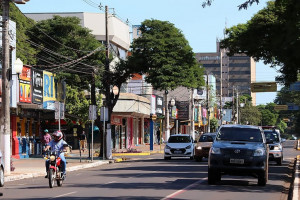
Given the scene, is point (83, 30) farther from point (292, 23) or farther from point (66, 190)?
point (292, 23)

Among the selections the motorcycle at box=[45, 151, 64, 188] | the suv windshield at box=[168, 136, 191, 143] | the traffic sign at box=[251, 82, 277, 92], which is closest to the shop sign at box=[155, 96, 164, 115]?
the traffic sign at box=[251, 82, 277, 92]

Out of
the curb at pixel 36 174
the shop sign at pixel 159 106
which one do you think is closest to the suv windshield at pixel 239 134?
the curb at pixel 36 174

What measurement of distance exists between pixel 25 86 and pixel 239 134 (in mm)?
20191

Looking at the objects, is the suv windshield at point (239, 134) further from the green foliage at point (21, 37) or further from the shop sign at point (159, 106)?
the shop sign at point (159, 106)

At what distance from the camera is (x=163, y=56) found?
4897 cm

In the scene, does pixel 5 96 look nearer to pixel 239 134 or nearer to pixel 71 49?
pixel 239 134

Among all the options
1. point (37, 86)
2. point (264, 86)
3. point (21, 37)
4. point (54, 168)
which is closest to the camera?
point (54, 168)

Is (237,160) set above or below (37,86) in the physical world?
below

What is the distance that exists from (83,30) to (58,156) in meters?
33.2

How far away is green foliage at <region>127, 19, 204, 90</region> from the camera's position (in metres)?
48.4

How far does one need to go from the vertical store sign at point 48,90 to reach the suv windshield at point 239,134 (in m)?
23.3

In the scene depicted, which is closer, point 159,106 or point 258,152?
point 258,152

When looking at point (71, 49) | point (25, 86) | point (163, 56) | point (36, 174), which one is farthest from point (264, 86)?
point (36, 174)

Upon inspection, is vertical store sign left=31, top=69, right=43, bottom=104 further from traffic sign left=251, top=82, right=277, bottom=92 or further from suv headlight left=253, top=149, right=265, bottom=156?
traffic sign left=251, top=82, right=277, bottom=92
